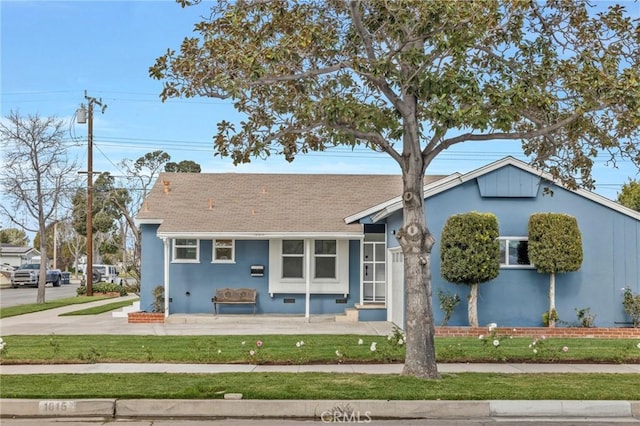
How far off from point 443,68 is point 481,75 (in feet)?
4.43

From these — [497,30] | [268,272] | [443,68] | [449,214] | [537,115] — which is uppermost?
[497,30]

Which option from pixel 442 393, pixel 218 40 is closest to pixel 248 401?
pixel 442 393

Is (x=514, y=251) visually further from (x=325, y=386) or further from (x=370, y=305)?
(x=325, y=386)

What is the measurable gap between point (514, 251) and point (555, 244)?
1.16 m

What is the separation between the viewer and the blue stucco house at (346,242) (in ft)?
56.7

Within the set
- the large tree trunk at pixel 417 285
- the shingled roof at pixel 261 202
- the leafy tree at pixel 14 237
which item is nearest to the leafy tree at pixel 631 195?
the shingled roof at pixel 261 202

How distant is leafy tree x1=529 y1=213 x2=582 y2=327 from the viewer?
16578 mm

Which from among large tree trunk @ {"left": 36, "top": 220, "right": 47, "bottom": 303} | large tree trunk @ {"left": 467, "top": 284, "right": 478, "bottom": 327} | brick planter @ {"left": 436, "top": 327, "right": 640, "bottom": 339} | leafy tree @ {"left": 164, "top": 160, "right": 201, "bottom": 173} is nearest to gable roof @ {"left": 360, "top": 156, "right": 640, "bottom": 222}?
large tree trunk @ {"left": 467, "top": 284, "right": 478, "bottom": 327}

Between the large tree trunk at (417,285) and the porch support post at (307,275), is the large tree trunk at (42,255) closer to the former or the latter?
the porch support post at (307,275)

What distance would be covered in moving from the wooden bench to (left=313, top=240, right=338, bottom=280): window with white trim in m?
2.22

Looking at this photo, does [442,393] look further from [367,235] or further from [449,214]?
[367,235]

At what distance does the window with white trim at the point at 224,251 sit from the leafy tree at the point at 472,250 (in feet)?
25.0

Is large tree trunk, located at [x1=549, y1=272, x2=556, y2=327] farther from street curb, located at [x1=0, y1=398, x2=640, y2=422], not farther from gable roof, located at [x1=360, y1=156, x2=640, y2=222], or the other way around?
street curb, located at [x1=0, y1=398, x2=640, y2=422]

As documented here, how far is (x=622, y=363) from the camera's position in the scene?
41.2 ft
